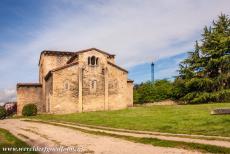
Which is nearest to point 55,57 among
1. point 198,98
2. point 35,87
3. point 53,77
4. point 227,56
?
point 35,87

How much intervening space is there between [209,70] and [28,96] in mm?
25209

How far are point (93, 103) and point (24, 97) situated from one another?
1038 centimetres

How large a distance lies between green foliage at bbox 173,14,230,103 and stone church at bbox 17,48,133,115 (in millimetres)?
9340

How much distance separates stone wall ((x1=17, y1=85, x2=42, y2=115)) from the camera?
140 ft

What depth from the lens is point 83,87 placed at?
39125mm

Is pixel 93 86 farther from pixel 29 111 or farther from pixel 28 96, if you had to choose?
pixel 28 96

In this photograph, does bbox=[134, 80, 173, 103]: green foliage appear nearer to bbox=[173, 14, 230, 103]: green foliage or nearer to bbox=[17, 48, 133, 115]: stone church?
bbox=[173, 14, 230, 103]: green foliage

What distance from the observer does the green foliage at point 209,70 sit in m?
42.2

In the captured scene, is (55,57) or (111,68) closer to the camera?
(111,68)

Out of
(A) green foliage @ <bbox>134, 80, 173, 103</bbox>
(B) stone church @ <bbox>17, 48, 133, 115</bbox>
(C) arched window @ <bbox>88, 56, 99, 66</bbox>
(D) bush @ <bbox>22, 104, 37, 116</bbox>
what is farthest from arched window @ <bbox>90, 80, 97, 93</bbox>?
(A) green foliage @ <bbox>134, 80, 173, 103</bbox>

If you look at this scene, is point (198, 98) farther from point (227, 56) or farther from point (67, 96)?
point (67, 96)

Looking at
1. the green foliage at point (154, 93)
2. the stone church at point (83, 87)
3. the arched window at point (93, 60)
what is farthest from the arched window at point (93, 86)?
the green foliage at point (154, 93)

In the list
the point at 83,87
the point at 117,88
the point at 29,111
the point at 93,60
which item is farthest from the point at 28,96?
the point at 117,88

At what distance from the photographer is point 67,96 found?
38.2 metres
